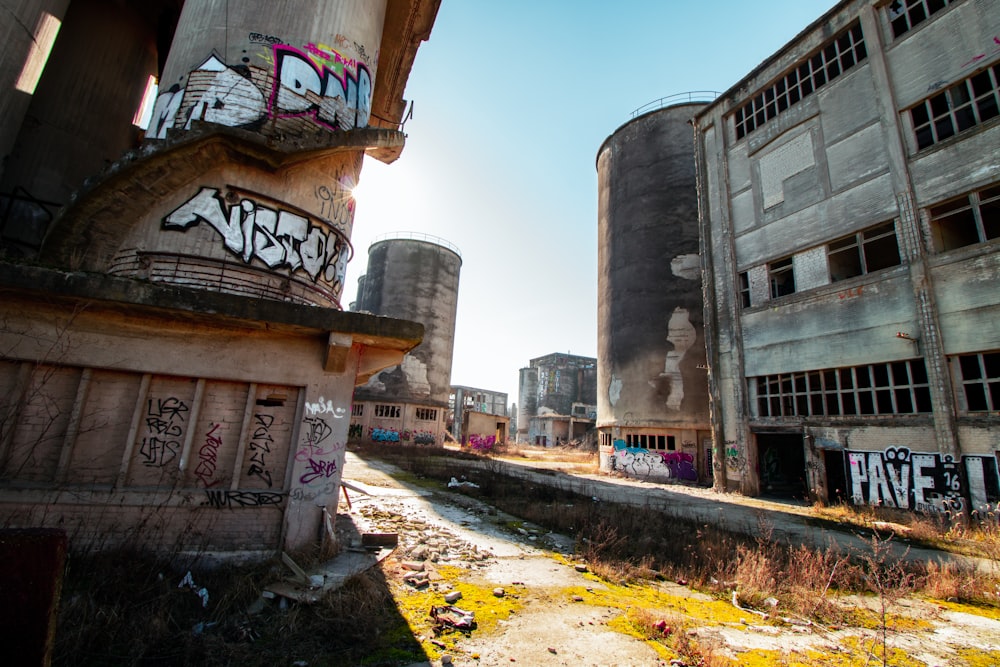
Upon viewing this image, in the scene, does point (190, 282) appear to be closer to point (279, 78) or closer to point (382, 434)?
point (279, 78)

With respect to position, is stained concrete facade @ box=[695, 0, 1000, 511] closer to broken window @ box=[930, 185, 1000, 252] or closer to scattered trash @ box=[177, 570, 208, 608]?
broken window @ box=[930, 185, 1000, 252]

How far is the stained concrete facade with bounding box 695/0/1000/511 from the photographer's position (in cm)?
1188

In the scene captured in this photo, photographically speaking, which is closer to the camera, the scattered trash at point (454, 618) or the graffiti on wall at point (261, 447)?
the scattered trash at point (454, 618)

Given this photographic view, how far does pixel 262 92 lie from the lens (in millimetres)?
8547

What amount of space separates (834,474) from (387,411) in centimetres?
2621

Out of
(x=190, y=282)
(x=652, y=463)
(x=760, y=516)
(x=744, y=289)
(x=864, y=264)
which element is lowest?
(x=760, y=516)

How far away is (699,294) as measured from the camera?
2284cm

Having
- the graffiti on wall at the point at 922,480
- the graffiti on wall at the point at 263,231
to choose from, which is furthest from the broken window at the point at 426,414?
the graffiti on wall at the point at 922,480

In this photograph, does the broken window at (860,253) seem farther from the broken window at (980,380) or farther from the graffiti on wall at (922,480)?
the graffiti on wall at (922,480)

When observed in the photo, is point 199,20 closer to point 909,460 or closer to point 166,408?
point 166,408

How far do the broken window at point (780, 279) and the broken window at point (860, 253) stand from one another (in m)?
1.54

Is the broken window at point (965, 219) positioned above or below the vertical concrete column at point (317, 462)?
above

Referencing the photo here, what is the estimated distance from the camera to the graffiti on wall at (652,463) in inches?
838

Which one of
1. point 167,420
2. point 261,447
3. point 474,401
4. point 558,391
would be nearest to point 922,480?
point 261,447
